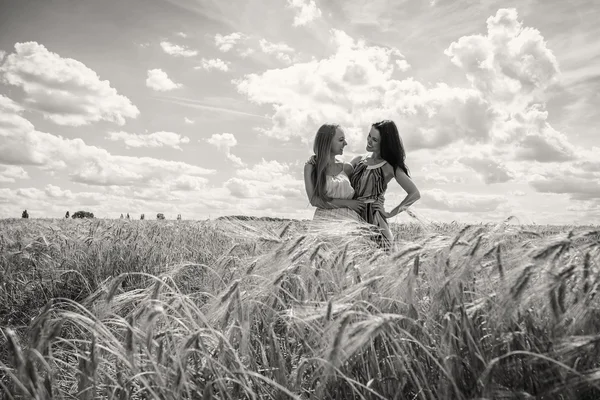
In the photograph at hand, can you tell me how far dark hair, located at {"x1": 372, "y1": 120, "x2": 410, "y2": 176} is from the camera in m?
5.57

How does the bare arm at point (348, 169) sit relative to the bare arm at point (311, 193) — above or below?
above

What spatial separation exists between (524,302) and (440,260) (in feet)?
1.66

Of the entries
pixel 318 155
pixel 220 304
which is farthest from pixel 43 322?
pixel 318 155

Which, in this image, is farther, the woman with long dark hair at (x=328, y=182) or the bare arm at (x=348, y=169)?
the bare arm at (x=348, y=169)

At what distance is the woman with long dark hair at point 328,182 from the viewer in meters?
5.70

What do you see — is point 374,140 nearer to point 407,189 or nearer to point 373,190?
point 373,190

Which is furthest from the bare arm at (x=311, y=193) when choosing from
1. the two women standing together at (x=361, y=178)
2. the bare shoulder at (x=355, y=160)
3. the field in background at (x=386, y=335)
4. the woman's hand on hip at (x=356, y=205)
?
the field in background at (x=386, y=335)

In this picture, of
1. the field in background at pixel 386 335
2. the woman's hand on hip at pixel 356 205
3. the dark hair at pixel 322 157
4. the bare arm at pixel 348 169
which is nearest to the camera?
the field in background at pixel 386 335

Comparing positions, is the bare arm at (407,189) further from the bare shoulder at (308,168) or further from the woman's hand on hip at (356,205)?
the bare shoulder at (308,168)

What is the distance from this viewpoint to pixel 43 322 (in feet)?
6.12

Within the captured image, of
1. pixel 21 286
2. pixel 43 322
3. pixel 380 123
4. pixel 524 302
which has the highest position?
pixel 380 123

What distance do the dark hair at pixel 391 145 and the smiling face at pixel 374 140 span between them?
0.04m

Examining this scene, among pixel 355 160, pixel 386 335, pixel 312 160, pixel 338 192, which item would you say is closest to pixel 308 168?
pixel 312 160

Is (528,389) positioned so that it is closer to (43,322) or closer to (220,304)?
(220,304)
